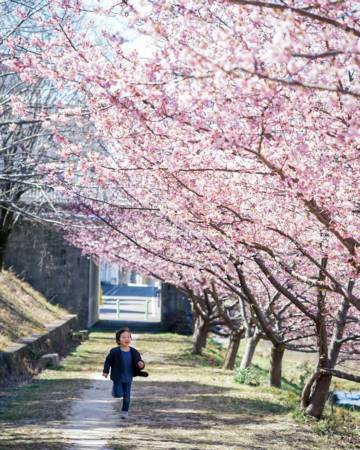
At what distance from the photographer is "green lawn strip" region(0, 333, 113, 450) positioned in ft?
31.0

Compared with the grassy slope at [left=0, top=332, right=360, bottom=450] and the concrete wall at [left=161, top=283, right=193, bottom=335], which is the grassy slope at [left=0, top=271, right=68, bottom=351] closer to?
the grassy slope at [left=0, top=332, right=360, bottom=450]

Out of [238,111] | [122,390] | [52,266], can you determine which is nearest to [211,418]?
[122,390]

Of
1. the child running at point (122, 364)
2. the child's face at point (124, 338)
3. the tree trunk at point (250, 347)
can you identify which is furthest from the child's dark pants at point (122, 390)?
the tree trunk at point (250, 347)

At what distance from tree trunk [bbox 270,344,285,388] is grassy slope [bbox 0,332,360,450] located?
0.60 m

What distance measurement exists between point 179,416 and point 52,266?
21.2 meters

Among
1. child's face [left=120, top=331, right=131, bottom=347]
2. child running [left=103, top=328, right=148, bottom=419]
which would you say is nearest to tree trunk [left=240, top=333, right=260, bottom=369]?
child running [left=103, top=328, right=148, bottom=419]

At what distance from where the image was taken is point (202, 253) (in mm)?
13656

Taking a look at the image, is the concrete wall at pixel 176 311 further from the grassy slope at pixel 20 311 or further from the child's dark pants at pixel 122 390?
the child's dark pants at pixel 122 390

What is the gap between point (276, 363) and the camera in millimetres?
17312

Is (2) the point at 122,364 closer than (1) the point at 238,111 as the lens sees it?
No

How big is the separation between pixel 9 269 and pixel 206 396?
667 inches

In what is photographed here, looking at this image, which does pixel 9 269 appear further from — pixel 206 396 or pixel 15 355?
pixel 206 396

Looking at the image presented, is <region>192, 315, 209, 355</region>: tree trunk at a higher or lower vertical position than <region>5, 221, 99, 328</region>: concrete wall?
lower

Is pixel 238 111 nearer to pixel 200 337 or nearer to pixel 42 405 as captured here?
pixel 42 405
